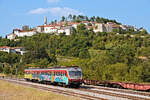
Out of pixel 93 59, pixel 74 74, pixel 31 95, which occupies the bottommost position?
pixel 31 95

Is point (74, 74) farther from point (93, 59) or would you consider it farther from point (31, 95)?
point (93, 59)

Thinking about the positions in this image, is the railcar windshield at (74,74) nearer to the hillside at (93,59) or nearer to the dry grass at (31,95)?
the dry grass at (31,95)

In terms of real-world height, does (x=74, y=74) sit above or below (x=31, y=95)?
above

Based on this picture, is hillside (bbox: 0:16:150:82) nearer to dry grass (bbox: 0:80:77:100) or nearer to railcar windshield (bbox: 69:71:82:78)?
railcar windshield (bbox: 69:71:82:78)

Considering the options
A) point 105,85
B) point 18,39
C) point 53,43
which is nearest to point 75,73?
point 105,85

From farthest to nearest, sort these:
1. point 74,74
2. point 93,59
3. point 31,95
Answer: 1. point 93,59
2. point 74,74
3. point 31,95

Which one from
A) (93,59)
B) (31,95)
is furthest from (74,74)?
(93,59)

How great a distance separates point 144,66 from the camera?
115 ft

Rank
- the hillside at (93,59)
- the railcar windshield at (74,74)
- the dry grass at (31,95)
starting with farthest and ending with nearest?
the hillside at (93,59)
the railcar windshield at (74,74)
the dry grass at (31,95)

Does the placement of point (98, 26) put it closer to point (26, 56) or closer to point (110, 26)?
point (110, 26)

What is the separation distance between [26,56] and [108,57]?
51.6m

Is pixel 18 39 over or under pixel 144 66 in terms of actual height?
over

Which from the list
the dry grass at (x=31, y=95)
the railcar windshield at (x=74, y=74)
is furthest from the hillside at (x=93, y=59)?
the dry grass at (x=31, y=95)

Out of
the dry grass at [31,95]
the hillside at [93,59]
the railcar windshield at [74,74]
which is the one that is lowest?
the dry grass at [31,95]
